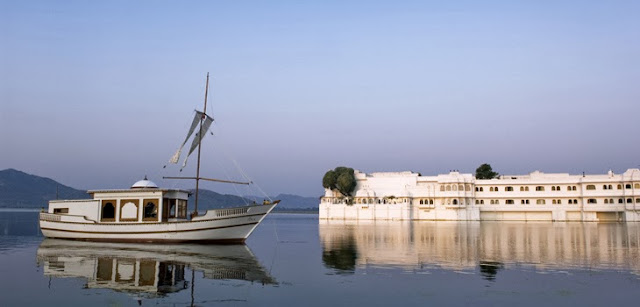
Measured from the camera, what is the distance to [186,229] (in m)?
30.1

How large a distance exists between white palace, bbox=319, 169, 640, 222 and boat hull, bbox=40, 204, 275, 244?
5212cm

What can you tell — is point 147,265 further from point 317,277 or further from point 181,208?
point 181,208

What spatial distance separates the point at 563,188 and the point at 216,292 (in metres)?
75.0

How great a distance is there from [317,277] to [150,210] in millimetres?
17964

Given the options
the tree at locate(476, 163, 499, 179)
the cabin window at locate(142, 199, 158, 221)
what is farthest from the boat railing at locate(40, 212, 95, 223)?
the tree at locate(476, 163, 499, 179)

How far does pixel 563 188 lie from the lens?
77.1 meters

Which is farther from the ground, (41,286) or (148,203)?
(148,203)

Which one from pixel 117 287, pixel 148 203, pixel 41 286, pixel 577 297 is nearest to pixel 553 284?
pixel 577 297

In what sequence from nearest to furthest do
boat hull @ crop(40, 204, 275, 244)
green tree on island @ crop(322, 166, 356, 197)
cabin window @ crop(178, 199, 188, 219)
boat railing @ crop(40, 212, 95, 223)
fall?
boat hull @ crop(40, 204, 275, 244)
boat railing @ crop(40, 212, 95, 223)
cabin window @ crop(178, 199, 188, 219)
green tree on island @ crop(322, 166, 356, 197)

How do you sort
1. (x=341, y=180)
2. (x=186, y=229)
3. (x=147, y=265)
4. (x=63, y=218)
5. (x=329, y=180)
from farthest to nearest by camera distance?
(x=329, y=180), (x=341, y=180), (x=63, y=218), (x=186, y=229), (x=147, y=265)

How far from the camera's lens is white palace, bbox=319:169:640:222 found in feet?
240

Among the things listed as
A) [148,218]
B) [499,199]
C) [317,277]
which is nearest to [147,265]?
[317,277]

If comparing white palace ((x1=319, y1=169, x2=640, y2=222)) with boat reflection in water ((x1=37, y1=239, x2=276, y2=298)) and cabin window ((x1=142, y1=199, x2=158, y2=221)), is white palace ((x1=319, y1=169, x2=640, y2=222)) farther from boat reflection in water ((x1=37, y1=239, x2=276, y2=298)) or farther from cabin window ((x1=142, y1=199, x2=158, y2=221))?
boat reflection in water ((x1=37, y1=239, x2=276, y2=298))

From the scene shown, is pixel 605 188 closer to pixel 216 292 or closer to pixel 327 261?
pixel 327 261
